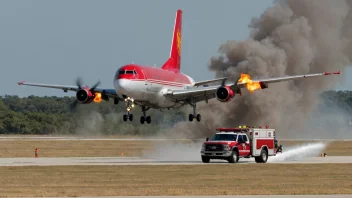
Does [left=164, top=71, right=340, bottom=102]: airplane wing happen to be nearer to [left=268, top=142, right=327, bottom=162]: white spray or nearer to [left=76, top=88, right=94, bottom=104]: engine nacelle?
[left=268, top=142, right=327, bottom=162]: white spray

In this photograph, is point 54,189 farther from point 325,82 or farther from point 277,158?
point 325,82

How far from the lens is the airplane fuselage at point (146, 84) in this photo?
2785 inches

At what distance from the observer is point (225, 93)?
7469cm

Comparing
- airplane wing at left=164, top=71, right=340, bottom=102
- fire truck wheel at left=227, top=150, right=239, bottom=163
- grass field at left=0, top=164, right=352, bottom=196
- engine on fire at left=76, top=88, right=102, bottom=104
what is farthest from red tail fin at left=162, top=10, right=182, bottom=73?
grass field at left=0, top=164, right=352, bottom=196

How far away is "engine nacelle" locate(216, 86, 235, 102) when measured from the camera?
7462 centimetres

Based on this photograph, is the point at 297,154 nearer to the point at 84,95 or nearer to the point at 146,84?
the point at 146,84

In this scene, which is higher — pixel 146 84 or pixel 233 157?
pixel 146 84

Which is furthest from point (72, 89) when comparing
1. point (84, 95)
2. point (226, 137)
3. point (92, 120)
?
point (92, 120)

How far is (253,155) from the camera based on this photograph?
63312 mm

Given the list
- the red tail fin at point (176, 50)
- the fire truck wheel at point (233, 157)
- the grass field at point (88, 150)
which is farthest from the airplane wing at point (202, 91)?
the fire truck wheel at point (233, 157)

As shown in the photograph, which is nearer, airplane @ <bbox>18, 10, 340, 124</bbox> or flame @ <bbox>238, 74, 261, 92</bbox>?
airplane @ <bbox>18, 10, 340, 124</bbox>

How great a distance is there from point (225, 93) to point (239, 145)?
13.4 meters

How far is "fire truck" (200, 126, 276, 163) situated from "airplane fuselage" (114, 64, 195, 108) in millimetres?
10479

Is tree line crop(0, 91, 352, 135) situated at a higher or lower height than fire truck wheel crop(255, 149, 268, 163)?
higher
